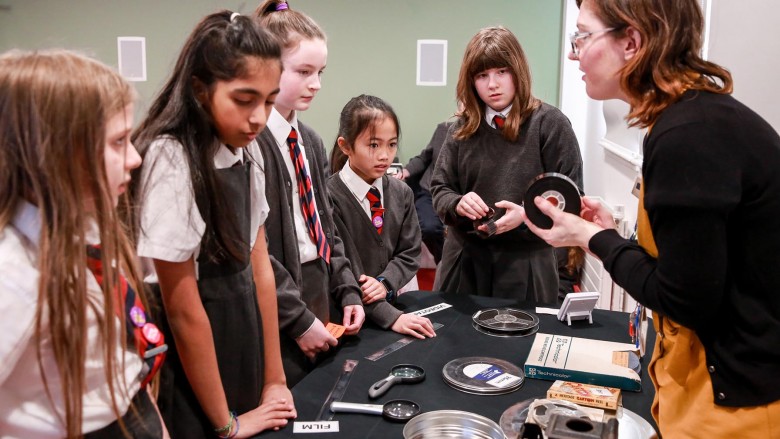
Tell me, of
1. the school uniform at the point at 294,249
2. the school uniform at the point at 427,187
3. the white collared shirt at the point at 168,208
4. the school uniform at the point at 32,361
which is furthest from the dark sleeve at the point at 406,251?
the school uniform at the point at 427,187

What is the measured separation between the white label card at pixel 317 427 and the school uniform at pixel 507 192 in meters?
1.27

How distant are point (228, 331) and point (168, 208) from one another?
35 cm

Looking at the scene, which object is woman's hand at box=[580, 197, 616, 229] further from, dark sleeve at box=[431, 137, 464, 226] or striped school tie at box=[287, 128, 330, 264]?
dark sleeve at box=[431, 137, 464, 226]

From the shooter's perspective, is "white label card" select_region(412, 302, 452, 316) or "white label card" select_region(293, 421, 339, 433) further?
"white label card" select_region(412, 302, 452, 316)

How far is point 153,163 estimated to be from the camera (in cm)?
136

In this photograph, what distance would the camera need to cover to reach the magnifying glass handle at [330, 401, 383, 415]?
4.78 ft

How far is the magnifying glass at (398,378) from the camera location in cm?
154

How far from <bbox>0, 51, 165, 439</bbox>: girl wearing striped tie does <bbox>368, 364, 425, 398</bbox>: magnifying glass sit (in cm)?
63

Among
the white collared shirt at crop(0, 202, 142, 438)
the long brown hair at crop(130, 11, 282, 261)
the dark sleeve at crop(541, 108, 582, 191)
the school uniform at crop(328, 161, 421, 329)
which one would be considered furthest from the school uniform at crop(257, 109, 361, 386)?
the dark sleeve at crop(541, 108, 582, 191)

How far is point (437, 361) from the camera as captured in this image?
1.76 meters

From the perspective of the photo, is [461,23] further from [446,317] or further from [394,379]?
[394,379]

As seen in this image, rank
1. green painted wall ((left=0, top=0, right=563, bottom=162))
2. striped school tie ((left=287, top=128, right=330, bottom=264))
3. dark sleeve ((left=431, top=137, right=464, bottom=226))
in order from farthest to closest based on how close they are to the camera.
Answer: green painted wall ((left=0, top=0, right=563, bottom=162)) < dark sleeve ((left=431, top=137, right=464, bottom=226)) < striped school tie ((left=287, top=128, right=330, bottom=264))

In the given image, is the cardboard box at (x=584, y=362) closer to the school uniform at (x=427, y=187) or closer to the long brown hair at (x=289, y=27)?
the long brown hair at (x=289, y=27)

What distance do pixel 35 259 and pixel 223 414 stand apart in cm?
60
